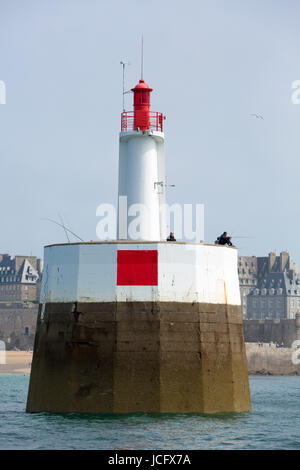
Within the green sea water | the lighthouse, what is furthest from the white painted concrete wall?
the green sea water

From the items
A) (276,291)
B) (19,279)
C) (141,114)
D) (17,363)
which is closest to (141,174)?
(141,114)

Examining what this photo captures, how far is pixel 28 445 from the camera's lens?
78.9 ft

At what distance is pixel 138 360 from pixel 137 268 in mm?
2568

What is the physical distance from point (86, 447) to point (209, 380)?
5048 millimetres

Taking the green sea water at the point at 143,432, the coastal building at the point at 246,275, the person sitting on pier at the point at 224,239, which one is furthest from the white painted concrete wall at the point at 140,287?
the coastal building at the point at 246,275

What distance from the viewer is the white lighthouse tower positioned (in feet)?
99.8

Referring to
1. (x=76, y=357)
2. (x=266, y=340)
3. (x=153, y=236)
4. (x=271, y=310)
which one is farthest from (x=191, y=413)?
(x=271, y=310)

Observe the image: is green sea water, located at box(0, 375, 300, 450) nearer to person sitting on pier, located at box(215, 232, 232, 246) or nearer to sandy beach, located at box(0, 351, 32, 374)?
person sitting on pier, located at box(215, 232, 232, 246)

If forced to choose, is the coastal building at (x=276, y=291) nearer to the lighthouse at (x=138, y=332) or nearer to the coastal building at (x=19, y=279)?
the coastal building at (x=19, y=279)

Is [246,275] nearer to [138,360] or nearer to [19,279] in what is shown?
[19,279]

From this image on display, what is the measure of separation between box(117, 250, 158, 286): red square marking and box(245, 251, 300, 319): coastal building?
156 m

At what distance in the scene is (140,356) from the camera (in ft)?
86.7

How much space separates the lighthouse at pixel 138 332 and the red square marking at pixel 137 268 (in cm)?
3
